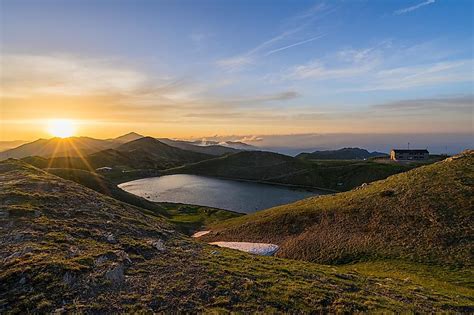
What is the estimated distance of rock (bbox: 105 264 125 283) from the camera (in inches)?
667

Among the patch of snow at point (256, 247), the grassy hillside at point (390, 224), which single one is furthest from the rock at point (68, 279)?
the grassy hillside at point (390, 224)

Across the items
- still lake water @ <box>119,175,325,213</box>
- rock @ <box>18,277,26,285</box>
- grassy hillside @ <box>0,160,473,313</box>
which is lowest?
still lake water @ <box>119,175,325,213</box>

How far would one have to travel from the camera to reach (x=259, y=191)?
506ft

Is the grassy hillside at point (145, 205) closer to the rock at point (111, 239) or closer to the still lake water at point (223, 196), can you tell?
the still lake water at point (223, 196)

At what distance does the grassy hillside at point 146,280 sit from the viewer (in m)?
14.9

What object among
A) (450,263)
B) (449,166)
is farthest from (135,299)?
(449,166)

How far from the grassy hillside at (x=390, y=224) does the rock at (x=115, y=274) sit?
79.5 ft

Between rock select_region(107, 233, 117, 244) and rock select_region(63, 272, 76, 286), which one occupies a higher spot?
rock select_region(63, 272, 76, 286)

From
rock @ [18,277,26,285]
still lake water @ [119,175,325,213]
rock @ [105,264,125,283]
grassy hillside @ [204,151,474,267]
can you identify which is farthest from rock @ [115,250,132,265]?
still lake water @ [119,175,325,213]

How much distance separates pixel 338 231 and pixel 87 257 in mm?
31140

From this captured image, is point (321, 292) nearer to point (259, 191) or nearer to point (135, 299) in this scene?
point (135, 299)

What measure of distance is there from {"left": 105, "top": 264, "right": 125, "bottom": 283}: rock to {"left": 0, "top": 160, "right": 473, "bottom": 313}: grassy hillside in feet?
0.17

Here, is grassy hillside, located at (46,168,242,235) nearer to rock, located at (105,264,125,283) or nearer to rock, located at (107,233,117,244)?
rock, located at (107,233,117,244)

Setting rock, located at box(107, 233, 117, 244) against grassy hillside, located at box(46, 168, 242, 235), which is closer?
rock, located at box(107, 233, 117, 244)
